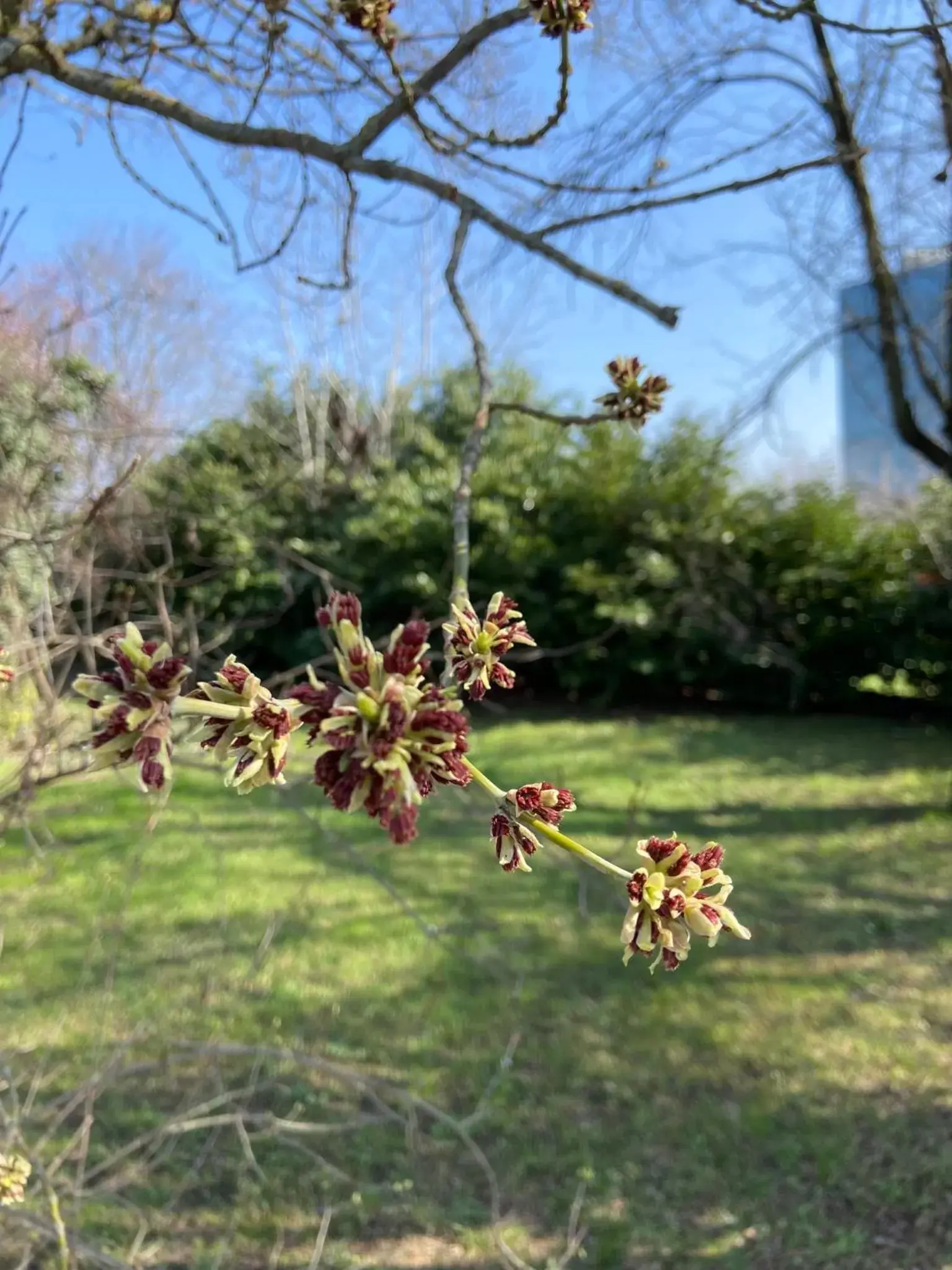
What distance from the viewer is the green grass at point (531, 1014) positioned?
272cm

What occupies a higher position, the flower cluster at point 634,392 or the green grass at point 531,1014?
the flower cluster at point 634,392

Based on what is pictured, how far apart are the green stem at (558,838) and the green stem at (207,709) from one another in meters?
0.18

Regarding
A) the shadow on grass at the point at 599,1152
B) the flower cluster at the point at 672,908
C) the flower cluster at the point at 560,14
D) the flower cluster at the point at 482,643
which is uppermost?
the flower cluster at the point at 560,14

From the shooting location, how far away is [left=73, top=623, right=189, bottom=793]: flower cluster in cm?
61

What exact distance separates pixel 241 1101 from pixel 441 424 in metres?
9.90

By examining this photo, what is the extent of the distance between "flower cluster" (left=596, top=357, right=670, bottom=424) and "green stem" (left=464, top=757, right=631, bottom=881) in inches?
33.4

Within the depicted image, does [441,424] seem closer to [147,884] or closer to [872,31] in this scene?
[147,884]

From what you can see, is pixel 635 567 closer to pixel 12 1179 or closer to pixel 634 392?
pixel 634 392

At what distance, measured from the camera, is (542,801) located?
2.49 ft

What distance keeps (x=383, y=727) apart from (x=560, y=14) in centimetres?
115

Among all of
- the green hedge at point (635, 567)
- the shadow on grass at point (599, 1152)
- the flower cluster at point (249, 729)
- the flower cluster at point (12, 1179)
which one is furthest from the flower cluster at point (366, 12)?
the green hedge at point (635, 567)

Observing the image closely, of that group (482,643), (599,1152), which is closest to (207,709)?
(482,643)

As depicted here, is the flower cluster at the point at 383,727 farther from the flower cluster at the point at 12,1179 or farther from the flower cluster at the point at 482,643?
the flower cluster at the point at 12,1179

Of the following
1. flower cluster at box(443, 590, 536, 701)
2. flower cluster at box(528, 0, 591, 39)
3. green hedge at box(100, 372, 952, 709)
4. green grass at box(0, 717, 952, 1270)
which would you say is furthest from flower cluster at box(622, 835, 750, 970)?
green hedge at box(100, 372, 952, 709)
